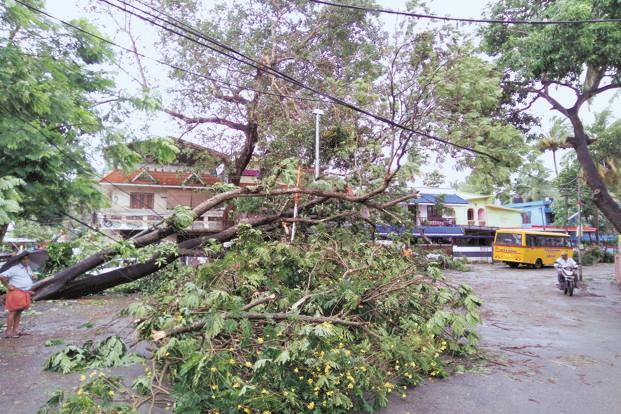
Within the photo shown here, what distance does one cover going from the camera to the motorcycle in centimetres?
1491

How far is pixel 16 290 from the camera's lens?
292 inches

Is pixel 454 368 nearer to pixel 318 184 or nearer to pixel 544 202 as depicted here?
pixel 318 184

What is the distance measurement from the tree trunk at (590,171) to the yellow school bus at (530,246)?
570 inches

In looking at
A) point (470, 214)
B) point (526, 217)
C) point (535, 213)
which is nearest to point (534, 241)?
point (470, 214)

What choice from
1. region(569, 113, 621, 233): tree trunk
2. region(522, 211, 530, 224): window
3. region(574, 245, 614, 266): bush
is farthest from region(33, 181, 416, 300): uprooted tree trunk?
region(522, 211, 530, 224): window

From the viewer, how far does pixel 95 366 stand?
17.3ft

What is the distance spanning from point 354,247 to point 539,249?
81.5 ft

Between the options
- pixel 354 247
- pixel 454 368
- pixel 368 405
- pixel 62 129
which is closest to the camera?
pixel 368 405

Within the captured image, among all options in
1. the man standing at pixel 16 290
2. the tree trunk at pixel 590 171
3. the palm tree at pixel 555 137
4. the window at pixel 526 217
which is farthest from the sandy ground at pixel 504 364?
the window at pixel 526 217

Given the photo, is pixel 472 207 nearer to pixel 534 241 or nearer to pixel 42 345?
pixel 534 241

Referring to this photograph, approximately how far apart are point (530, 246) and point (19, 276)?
90.3ft

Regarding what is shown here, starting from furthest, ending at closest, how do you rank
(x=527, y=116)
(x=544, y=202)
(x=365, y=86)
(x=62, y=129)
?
1. (x=544, y=202)
2. (x=527, y=116)
3. (x=365, y=86)
4. (x=62, y=129)

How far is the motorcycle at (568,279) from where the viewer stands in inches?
587

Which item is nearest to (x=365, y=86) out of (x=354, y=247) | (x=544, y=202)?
(x=354, y=247)
